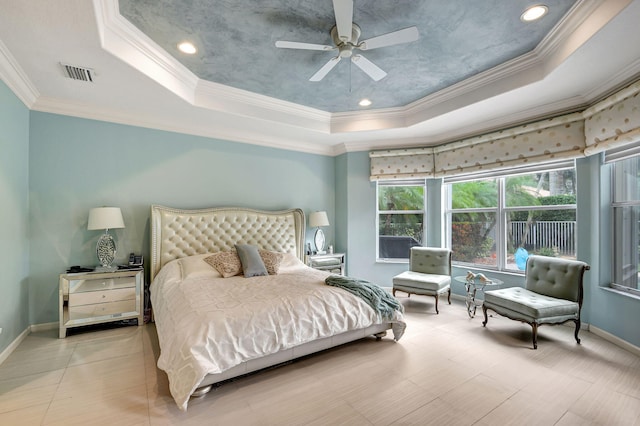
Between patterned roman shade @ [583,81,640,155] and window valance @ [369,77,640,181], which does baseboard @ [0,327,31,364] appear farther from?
patterned roman shade @ [583,81,640,155]

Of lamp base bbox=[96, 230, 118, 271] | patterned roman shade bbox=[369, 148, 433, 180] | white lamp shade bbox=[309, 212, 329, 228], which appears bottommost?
lamp base bbox=[96, 230, 118, 271]

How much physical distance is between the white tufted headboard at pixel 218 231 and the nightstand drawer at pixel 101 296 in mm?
353

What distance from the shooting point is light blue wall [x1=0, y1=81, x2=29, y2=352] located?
9.05 ft

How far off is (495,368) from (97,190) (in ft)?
16.1

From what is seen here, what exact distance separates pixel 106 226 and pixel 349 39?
336cm

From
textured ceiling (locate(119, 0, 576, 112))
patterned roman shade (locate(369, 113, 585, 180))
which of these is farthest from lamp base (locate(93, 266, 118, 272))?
patterned roman shade (locate(369, 113, 585, 180))

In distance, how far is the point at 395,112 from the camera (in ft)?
14.7

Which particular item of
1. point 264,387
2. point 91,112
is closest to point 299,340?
point 264,387

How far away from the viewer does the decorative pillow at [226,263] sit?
3625mm

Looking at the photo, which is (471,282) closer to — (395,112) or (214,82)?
(395,112)

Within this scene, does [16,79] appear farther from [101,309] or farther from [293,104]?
[293,104]

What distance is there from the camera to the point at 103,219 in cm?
342

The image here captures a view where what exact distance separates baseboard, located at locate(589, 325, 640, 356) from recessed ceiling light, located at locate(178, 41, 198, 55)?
209 inches

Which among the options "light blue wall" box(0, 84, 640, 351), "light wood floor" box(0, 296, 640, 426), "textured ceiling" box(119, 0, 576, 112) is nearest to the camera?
"light wood floor" box(0, 296, 640, 426)
